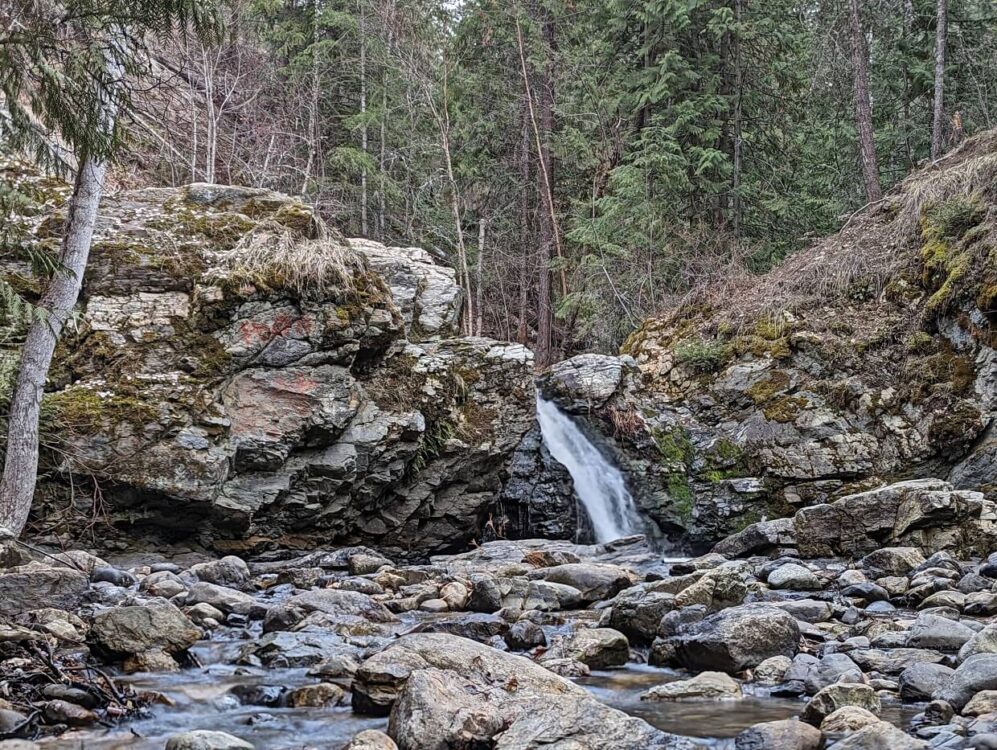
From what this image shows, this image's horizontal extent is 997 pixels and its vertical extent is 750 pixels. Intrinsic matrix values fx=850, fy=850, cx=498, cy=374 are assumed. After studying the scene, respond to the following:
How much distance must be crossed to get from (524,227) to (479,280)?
237 cm

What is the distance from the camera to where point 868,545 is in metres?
9.96

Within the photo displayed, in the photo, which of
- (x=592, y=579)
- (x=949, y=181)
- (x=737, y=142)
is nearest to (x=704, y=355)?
(x=949, y=181)

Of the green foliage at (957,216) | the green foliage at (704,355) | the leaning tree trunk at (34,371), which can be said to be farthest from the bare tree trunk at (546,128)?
the leaning tree trunk at (34,371)

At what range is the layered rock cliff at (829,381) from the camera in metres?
12.0

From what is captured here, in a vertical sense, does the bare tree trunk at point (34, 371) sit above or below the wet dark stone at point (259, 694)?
above

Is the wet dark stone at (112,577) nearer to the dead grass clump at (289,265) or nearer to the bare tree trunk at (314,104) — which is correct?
the dead grass clump at (289,265)

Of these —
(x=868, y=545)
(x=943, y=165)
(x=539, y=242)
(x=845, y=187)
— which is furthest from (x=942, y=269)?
(x=539, y=242)

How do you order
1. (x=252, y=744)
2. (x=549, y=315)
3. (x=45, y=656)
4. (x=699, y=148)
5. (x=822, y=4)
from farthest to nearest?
(x=549, y=315)
(x=822, y=4)
(x=699, y=148)
(x=45, y=656)
(x=252, y=744)

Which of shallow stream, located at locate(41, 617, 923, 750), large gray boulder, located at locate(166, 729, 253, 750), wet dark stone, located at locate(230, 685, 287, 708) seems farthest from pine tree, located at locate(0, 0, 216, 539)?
large gray boulder, located at locate(166, 729, 253, 750)

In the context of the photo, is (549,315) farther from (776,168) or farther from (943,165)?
(943,165)

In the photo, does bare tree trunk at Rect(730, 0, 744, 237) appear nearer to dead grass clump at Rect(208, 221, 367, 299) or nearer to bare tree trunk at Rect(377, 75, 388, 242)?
bare tree trunk at Rect(377, 75, 388, 242)

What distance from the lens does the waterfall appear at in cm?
1295

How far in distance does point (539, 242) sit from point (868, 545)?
14797 millimetres

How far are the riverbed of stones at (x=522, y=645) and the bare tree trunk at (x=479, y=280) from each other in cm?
1280
